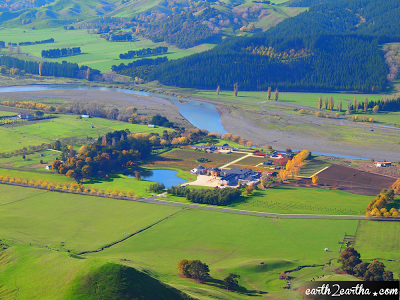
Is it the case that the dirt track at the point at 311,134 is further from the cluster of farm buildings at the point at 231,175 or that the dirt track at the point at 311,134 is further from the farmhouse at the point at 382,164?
the cluster of farm buildings at the point at 231,175

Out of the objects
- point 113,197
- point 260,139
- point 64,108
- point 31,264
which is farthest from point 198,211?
point 64,108

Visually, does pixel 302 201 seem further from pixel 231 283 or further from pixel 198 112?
pixel 198 112

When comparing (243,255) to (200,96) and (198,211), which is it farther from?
(200,96)

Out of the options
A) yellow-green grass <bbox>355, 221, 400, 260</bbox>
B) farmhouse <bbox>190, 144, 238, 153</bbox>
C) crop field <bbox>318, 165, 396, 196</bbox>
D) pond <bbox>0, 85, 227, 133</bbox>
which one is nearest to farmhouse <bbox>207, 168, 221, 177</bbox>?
farmhouse <bbox>190, 144, 238, 153</bbox>

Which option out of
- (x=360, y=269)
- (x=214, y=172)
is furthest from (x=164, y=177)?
(x=360, y=269)

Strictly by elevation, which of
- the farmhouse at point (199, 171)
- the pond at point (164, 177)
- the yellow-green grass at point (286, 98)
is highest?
the yellow-green grass at point (286, 98)

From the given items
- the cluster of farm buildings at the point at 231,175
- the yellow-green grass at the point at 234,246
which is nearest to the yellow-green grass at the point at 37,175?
the cluster of farm buildings at the point at 231,175
